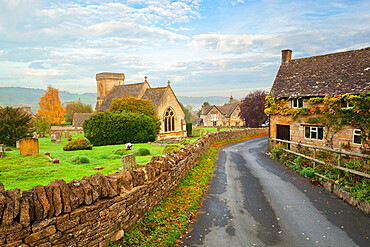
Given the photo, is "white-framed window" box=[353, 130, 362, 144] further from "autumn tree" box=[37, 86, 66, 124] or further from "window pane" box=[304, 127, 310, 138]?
"autumn tree" box=[37, 86, 66, 124]

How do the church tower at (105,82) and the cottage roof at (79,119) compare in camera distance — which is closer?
the church tower at (105,82)

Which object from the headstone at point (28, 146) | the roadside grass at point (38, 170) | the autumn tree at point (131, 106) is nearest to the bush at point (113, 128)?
the autumn tree at point (131, 106)

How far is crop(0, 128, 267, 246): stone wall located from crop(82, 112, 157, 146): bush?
22396 millimetres

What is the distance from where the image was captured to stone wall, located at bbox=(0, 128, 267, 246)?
13.8 ft

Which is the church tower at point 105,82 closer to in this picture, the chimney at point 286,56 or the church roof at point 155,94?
the church roof at point 155,94

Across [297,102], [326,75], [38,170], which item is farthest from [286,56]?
[38,170]

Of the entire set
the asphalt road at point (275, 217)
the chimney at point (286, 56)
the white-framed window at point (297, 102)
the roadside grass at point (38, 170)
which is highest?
the chimney at point (286, 56)

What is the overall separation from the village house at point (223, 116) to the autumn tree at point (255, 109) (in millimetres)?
36963

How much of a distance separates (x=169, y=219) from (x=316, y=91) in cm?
1857

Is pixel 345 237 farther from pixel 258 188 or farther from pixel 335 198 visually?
pixel 258 188

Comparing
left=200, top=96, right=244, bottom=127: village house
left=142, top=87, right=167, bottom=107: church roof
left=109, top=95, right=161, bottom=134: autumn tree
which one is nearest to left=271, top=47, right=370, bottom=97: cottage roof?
left=109, top=95, right=161, bottom=134: autumn tree

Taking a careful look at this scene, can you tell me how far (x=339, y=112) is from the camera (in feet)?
60.3

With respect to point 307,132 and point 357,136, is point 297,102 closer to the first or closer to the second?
point 307,132

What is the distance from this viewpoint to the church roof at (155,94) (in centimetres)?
4453
